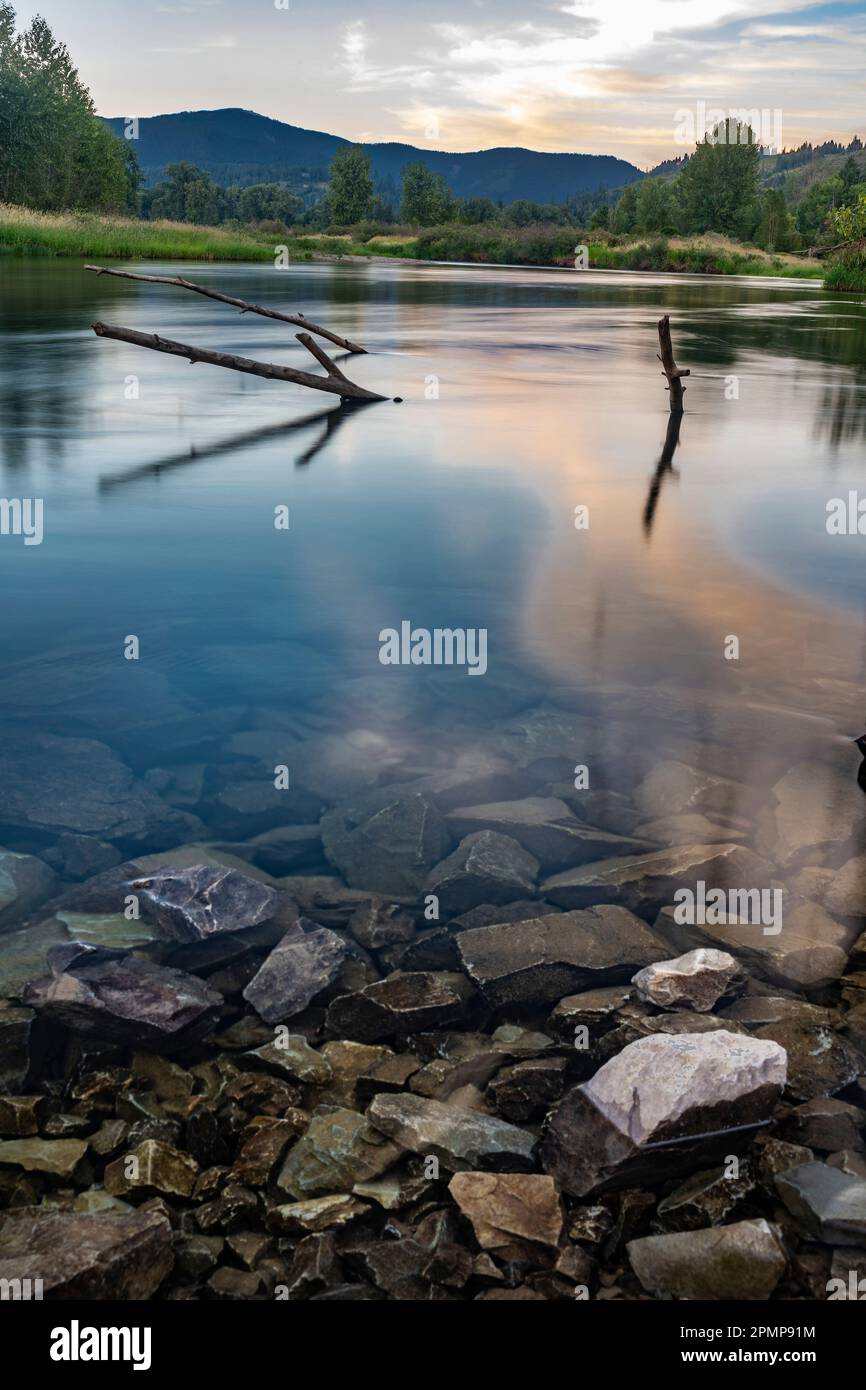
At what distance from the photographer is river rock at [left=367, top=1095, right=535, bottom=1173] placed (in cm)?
430

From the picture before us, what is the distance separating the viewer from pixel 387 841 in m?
6.57

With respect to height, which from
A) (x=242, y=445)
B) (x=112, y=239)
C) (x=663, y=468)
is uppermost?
(x=112, y=239)

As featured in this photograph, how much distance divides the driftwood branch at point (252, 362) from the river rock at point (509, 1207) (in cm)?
1477

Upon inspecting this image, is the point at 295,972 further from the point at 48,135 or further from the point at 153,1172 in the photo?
the point at 48,135

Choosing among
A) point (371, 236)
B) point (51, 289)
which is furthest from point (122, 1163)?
point (371, 236)

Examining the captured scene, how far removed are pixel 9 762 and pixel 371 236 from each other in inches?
5630

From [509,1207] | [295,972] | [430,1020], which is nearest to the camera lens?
[509,1207]

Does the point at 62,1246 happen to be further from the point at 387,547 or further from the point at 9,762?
the point at 387,547

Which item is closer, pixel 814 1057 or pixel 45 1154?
pixel 45 1154

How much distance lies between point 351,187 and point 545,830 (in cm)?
19494

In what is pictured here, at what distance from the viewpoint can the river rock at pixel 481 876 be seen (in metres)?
6.21

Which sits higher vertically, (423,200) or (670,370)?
(423,200)

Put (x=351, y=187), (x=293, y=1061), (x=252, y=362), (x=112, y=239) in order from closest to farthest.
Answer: (x=293, y=1061), (x=252, y=362), (x=112, y=239), (x=351, y=187)

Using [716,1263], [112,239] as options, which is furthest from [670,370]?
[112,239]
